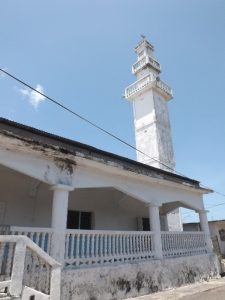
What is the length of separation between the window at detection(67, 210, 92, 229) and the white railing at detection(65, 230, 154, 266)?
2637 millimetres

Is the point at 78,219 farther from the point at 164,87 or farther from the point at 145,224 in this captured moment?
the point at 164,87

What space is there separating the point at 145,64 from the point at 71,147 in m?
21.2

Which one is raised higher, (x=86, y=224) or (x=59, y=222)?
(x=86, y=224)

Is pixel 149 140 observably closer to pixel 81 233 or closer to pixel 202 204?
pixel 202 204

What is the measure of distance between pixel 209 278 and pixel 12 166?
9763 millimetres

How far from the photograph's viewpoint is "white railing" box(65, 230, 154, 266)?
7117 mm

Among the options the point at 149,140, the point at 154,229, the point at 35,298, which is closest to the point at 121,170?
the point at 154,229

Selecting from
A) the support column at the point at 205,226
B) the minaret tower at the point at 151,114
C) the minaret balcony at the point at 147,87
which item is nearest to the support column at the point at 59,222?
the support column at the point at 205,226

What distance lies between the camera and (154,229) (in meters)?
9.55

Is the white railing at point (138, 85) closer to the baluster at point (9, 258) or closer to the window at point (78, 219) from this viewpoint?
the window at point (78, 219)

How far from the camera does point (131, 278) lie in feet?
26.0

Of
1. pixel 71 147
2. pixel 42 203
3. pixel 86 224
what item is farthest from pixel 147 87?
pixel 42 203

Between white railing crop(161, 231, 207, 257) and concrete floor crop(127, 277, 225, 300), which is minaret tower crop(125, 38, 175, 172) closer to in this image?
white railing crop(161, 231, 207, 257)

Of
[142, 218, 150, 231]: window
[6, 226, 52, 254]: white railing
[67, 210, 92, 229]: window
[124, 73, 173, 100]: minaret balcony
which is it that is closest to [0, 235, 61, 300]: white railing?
[6, 226, 52, 254]: white railing
